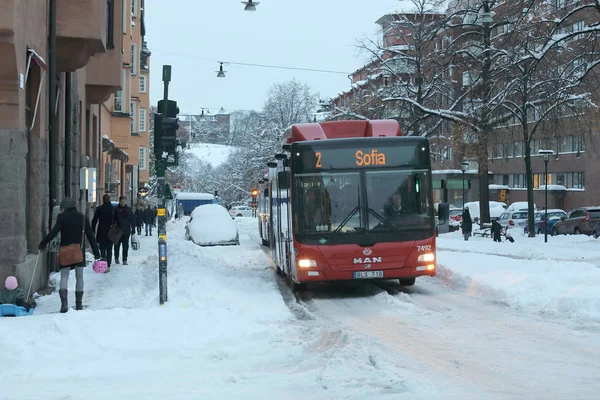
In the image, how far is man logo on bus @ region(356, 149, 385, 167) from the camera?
15789 millimetres

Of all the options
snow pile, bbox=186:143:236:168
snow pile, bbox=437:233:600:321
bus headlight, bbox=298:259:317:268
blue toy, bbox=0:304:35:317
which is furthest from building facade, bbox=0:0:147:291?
snow pile, bbox=186:143:236:168

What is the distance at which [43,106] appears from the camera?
1664 cm

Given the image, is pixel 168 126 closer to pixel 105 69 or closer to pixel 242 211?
pixel 105 69

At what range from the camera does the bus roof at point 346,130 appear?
16.7 metres

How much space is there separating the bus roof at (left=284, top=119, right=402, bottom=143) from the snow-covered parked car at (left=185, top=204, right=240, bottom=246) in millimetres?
19217

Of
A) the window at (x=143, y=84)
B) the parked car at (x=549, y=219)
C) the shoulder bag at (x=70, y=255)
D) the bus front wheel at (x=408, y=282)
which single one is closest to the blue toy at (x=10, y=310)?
the shoulder bag at (x=70, y=255)

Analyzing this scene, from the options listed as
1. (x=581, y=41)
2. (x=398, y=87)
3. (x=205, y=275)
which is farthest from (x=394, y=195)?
(x=398, y=87)

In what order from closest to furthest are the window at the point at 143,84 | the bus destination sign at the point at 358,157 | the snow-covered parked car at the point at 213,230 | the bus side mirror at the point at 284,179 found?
the bus destination sign at the point at 358,157
the bus side mirror at the point at 284,179
the snow-covered parked car at the point at 213,230
the window at the point at 143,84

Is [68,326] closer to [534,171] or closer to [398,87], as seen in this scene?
[398,87]

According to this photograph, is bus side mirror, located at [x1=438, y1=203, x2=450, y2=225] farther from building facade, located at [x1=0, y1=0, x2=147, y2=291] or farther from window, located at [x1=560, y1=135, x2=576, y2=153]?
window, located at [x1=560, y1=135, x2=576, y2=153]

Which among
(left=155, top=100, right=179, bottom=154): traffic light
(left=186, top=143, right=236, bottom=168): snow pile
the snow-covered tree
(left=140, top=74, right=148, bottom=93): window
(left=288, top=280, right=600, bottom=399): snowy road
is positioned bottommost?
(left=288, top=280, right=600, bottom=399): snowy road

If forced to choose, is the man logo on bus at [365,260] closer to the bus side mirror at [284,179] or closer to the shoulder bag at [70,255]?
the bus side mirror at [284,179]

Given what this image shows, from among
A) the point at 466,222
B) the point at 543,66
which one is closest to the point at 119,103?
the point at 466,222

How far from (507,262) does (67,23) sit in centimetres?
1108
